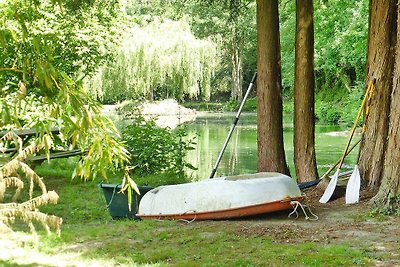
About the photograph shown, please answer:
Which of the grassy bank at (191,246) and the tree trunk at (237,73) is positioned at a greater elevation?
the tree trunk at (237,73)

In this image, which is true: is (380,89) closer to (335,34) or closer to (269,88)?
(269,88)

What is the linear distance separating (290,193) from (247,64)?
130 ft

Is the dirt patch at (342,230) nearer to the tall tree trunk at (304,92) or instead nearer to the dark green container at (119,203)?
the dark green container at (119,203)

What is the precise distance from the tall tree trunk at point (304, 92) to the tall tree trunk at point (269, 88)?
0.30 m

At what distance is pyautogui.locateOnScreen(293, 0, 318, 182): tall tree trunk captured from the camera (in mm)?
7918

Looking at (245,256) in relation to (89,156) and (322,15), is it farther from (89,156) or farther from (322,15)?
(322,15)

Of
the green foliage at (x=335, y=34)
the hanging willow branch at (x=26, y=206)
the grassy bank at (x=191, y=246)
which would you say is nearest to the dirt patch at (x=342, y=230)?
the grassy bank at (x=191, y=246)

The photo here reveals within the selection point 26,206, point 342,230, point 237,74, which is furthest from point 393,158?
point 237,74

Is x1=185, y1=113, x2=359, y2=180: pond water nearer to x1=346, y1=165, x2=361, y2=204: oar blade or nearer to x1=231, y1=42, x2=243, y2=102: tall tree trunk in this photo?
x1=346, y1=165, x2=361, y2=204: oar blade

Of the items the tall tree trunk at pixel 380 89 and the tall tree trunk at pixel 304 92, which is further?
the tall tree trunk at pixel 304 92

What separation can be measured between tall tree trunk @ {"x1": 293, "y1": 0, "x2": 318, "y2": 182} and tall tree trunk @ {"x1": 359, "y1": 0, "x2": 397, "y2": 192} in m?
1.14

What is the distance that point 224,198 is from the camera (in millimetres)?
5953

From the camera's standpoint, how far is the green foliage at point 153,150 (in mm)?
10352

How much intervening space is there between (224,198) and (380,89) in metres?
2.39
